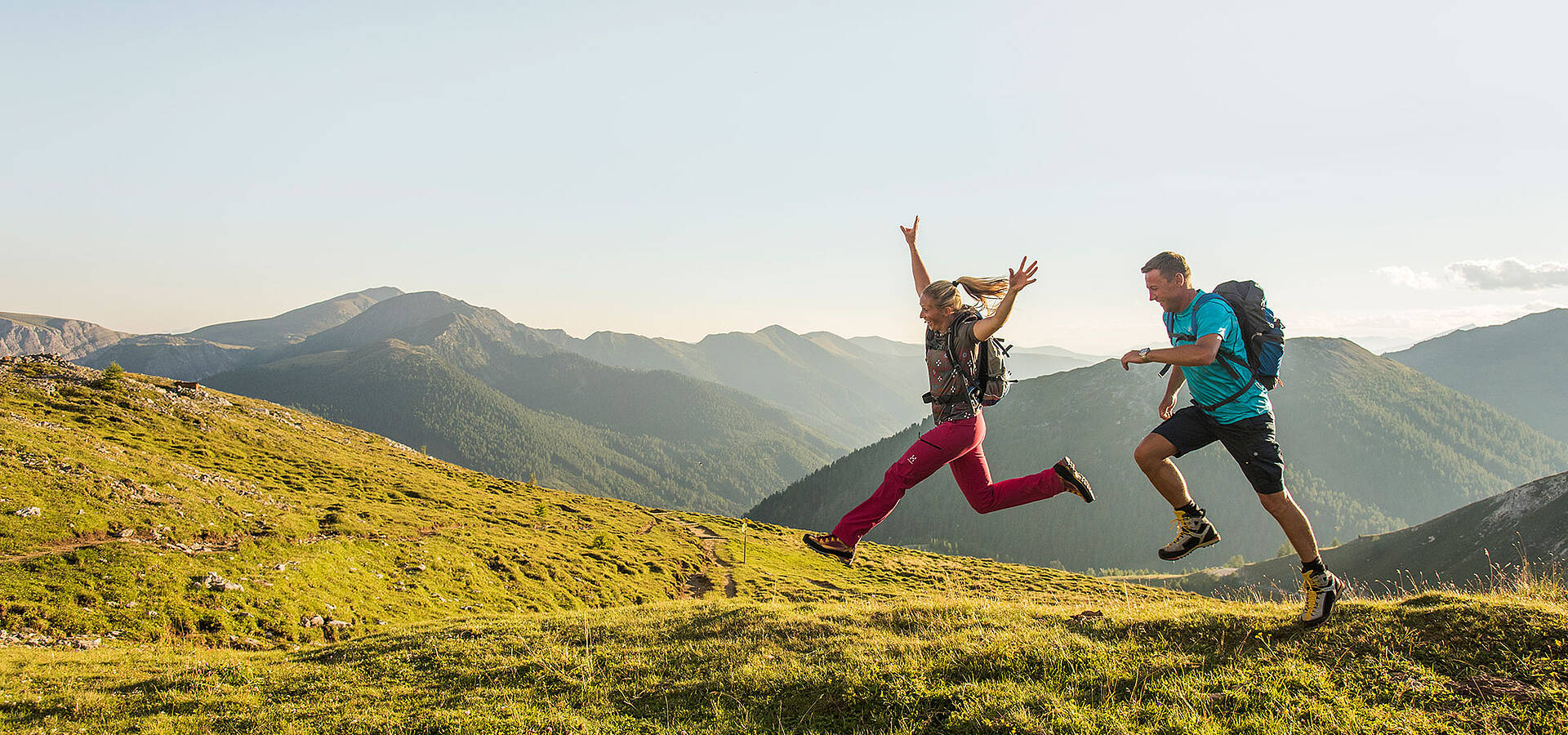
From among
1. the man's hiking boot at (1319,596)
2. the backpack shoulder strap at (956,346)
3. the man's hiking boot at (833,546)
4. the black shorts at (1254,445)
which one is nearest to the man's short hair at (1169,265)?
the black shorts at (1254,445)

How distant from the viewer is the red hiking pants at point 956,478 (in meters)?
8.47

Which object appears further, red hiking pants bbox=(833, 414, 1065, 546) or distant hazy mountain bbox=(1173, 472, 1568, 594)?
distant hazy mountain bbox=(1173, 472, 1568, 594)

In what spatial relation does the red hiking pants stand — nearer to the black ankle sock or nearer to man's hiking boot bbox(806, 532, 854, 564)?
man's hiking boot bbox(806, 532, 854, 564)

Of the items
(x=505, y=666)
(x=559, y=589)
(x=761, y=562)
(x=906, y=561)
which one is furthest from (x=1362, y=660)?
(x=906, y=561)

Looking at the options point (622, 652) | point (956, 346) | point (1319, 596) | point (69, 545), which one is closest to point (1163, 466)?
point (1319, 596)

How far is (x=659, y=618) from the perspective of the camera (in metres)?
15.2

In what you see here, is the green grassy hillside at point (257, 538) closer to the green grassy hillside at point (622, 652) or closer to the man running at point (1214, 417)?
the green grassy hillside at point (622, 652)

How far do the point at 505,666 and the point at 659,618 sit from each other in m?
4.51

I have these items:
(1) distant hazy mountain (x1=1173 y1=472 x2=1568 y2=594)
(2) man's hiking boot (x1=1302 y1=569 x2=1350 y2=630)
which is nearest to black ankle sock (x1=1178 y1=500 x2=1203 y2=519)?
(2) man's hiking boot (x1=1302 y1=569 x2=1350 y2=630)

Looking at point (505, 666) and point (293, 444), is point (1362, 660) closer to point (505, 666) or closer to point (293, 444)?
point (505, 666)

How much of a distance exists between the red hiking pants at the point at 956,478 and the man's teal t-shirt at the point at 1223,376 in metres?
2.06

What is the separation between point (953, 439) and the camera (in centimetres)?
848

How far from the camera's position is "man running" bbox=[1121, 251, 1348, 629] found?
24.3ft

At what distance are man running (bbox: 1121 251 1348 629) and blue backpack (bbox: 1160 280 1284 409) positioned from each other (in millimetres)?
20
